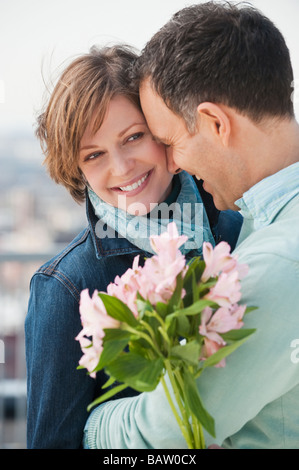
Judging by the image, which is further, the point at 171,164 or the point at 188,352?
the point at 171,164

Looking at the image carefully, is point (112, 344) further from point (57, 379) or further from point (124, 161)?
point (124, 161)

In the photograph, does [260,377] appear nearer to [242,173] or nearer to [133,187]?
[242,173]

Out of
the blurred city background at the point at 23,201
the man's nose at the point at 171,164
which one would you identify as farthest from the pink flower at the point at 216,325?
the blurred city background at the point at 23,201

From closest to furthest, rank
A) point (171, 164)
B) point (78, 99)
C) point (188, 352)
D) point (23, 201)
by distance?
point (188, 352) < point (78, 99) < point (171, 164) < point (23, 201)

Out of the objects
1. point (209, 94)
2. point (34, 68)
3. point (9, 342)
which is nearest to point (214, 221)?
point (209, 94)

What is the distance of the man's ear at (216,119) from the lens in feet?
4.76

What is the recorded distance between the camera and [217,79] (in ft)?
4.78

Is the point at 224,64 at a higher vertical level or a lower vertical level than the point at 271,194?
higher

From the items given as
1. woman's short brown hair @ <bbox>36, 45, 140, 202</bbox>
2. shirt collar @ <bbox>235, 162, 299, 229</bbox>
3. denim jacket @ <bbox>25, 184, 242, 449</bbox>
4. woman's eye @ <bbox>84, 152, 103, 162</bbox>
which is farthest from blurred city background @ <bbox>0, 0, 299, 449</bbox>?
shirt collar @ <bbox>235, 162, 299, 229</bbox>

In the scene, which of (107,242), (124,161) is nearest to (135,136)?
(124,161)

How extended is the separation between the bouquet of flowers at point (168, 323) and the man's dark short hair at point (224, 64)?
53cm

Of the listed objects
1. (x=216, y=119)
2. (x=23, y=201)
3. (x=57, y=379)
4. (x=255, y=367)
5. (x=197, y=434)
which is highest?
(x=216, y=119)

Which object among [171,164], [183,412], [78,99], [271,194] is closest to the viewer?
[183,412]

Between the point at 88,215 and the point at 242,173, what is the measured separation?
0.57 metres
